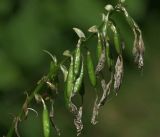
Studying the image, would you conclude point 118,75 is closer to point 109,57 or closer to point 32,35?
point 109,57

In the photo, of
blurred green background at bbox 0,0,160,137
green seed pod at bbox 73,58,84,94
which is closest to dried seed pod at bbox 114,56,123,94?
green seed pod at bbox 73,58,84,94

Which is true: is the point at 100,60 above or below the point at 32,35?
above

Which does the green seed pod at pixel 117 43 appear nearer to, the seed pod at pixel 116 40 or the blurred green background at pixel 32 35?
the seed pod at pixel 116 40

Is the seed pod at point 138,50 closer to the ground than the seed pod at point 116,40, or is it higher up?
closer to the ground

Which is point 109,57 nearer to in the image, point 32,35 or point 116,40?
point 116,40

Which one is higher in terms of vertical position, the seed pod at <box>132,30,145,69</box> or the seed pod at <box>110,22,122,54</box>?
the seed pod at <box>110,22,122,54</box>

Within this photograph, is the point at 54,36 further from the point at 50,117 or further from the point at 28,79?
the point at 50,117

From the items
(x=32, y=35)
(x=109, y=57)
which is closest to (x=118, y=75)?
(x=109, y=57)

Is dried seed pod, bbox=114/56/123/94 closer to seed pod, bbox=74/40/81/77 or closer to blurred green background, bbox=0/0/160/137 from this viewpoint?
seed pod, bbox=74/40/81/77

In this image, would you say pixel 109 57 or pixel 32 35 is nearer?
pixel 109 57

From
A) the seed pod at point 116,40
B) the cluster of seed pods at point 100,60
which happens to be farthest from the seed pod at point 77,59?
the seed pod at point 116,40

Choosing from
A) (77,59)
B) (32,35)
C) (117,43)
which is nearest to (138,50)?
(117,43)
